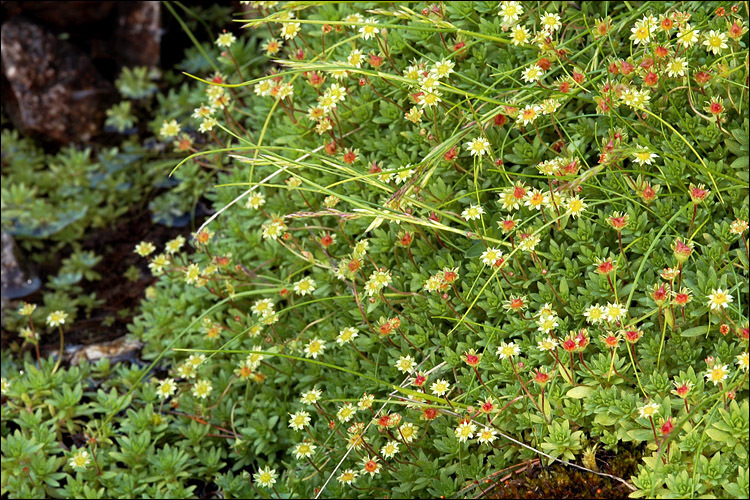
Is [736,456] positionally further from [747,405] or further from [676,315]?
[676,315]

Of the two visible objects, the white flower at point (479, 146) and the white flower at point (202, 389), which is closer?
the white flower at point (479, 146)

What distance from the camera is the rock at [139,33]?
17.7ft

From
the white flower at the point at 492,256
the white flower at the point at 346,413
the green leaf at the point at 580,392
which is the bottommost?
the white flower at the point at 346,413

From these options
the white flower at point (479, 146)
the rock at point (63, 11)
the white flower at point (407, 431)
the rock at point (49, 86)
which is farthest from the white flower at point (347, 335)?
the rock at point (63, 11)

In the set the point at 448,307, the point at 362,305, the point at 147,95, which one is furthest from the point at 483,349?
the point at 147,95

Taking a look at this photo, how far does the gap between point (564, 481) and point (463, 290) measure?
900 millimetres

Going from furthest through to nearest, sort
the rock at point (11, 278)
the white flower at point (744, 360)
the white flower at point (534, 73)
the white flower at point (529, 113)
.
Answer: the rock at point (11, 278), the white flower at point (534, 73), the white flower at point (529, 113), the white flower at point (744, 360)

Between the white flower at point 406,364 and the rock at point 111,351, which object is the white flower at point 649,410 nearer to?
the white flower at point 406,364

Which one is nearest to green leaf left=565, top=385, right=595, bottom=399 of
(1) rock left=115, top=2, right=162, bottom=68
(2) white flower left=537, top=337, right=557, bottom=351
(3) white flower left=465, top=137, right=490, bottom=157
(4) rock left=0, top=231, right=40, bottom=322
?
(2) white flower left=537, top=337, right=557, bottom=351

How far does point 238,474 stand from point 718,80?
2.74 metres

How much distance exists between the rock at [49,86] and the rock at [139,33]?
278 mm

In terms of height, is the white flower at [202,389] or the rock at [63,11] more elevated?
the rock at [63,11]

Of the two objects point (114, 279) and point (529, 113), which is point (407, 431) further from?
point (114, 279)

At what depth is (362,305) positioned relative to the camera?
3.35 meters
